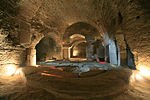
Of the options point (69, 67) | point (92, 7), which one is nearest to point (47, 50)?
point (69, 67)

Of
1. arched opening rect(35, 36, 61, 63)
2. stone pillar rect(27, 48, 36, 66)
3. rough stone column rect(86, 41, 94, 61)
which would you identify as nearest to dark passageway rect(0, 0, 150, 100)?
stone pillar rect(27, 48, 36, 66)

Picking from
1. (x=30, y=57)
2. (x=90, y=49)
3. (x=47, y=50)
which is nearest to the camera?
(x=30, y=57)

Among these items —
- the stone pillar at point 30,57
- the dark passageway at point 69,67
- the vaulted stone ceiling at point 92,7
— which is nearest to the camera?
the dark passageway at point 69,67

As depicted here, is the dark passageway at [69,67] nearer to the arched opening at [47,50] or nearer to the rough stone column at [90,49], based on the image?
the rough stone column at [90,49]

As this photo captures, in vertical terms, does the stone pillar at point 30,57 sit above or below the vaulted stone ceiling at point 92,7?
below

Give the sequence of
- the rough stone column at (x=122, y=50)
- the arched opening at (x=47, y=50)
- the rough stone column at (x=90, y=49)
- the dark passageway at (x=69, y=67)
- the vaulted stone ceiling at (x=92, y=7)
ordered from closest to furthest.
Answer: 1. the dark passageway at (x=69, y=67)
2. the vaulted stone ceiling at (x=92, y=7)
3. the rough stone column at (x=122, y=50)
4. the rough stone column at (x=90, y=49)
5. the arched opening at (x=47, y=50)

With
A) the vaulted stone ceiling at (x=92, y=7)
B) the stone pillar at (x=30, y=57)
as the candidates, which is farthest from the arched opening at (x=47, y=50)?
the vaulted stone ceiling at (x=92, y=7)

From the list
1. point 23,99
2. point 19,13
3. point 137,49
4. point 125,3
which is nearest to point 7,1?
point 19,13

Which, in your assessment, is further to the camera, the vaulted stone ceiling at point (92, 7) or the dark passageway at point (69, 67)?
the vaulted stone ceiling at point (92, 7)

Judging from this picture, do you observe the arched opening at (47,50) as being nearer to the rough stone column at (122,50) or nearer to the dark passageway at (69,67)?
the dark passageway at (69,67)

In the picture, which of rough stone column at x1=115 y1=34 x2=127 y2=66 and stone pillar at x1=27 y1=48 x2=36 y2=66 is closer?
rough stone column at x1=115 y1=34 x2=127 y2=66

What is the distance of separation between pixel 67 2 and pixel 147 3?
15.3ft

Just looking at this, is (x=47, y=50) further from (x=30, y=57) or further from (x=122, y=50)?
(x=122, y=50)

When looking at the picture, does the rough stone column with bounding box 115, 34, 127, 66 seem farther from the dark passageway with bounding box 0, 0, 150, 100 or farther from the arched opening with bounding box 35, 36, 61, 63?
the arched opening with bounding box 35, 36, 61, 63
